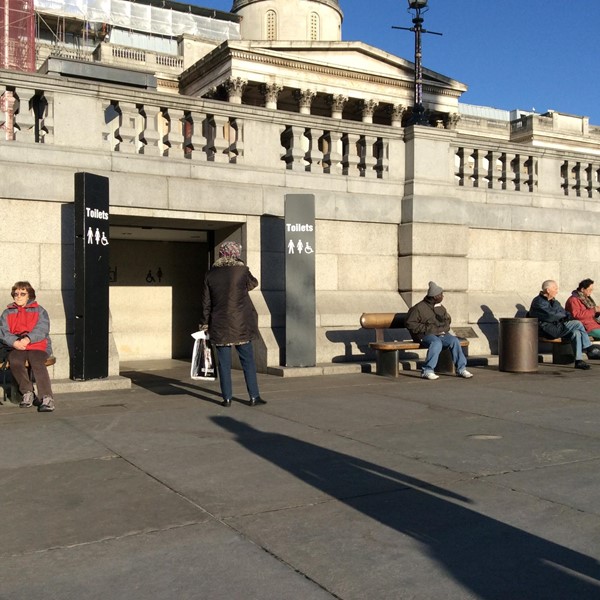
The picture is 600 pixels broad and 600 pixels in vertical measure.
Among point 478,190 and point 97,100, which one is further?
point 478,190

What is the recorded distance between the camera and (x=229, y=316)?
8.37 m

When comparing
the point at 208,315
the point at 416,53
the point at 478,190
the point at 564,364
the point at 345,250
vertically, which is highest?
the point at 416,53

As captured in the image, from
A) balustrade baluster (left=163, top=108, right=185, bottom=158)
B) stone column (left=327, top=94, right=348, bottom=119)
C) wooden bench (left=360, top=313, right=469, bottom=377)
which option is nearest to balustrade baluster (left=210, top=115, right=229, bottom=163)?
balustrade baluster (left=163, top=108, right=185, bottom=158)

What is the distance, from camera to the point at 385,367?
35.8 ft

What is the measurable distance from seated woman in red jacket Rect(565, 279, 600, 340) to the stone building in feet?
4.33

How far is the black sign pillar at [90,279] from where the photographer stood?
30.7ft

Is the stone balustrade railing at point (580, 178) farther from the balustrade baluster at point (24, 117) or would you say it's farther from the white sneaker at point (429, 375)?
Result: the balustrade baluster at point (24, 117)

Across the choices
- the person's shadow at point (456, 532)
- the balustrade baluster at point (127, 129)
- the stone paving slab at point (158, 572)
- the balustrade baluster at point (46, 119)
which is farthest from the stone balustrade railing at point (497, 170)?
the stone paving slab at point (158, 572)

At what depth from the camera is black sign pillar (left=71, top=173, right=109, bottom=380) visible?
9.36 metres

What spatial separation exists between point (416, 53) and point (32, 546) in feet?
64.9

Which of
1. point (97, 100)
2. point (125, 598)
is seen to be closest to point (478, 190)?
point (97, 100)

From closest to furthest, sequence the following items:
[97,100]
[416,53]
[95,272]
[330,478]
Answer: [330,478] < [95,272] < [97,100] < [416,53]

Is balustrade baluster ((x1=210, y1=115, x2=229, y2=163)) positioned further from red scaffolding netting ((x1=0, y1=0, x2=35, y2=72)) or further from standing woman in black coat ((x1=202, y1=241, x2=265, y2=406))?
red scaffolding netting ((x1=0, y1=0, x2=35, y2=72))

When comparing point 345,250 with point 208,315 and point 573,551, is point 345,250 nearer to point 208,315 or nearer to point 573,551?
point 208,315
